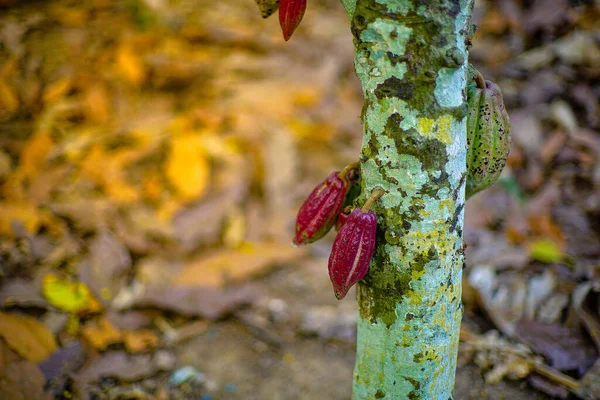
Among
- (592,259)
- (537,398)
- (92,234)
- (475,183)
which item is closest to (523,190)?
(592,259)

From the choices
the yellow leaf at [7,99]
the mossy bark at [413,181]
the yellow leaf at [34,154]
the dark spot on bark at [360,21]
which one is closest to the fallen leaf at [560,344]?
the mossy bark at [413,181]

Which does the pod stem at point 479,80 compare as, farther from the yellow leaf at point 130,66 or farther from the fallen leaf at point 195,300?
the yellow leaf at point 130,66

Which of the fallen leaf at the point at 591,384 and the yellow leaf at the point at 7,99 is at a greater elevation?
the yellow leaf at the point at 7,99

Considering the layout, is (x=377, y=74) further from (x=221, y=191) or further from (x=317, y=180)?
(x=317, y=180)

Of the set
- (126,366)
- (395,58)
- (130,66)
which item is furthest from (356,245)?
(130,66)

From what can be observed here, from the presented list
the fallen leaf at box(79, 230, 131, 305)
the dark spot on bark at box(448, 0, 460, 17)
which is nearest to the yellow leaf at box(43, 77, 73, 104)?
the fallen leaf at box(79, 230, 131, 305)
